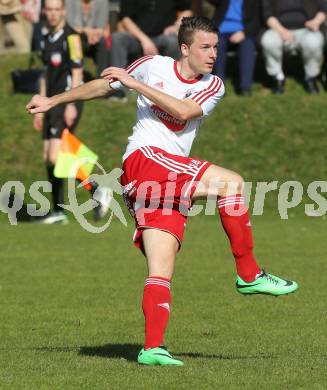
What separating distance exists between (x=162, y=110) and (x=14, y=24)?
1606cm

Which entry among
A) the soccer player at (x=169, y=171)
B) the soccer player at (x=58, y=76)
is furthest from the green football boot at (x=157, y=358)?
A: the soccer player at (x=58, y=76)

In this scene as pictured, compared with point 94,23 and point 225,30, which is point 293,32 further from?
point 94,23

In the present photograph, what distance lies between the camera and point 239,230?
7.38m

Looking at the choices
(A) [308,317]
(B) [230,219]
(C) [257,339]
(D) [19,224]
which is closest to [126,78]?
(B) [230,219]

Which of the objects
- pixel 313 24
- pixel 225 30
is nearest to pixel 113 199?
pixel 225 30

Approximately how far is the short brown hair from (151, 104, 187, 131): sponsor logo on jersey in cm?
43

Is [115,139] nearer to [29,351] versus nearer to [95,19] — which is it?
[95,19]

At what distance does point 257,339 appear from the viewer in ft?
28.2

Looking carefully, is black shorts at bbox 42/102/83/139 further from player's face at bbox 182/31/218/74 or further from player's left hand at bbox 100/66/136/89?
player's left hand at bbox 100/66/136/89

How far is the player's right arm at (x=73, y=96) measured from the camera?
741 cm

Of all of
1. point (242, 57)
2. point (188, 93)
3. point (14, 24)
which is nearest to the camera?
point (188, 93)

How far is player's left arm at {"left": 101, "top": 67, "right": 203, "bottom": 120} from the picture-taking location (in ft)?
22.9

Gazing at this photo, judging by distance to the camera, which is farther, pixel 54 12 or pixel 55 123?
pixel 55 123

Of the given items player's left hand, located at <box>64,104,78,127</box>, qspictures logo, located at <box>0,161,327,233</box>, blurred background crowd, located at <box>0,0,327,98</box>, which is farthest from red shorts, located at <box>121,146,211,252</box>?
blurred background crowd, located at <box>0,0,327,98</box>
